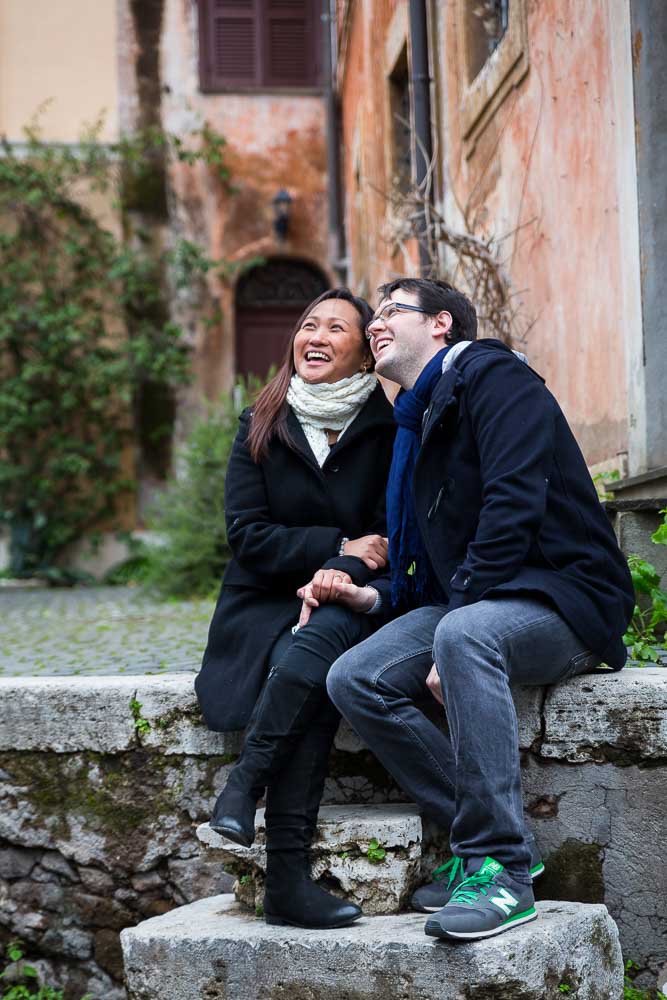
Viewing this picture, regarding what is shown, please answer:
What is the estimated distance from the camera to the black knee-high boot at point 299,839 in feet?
9.91

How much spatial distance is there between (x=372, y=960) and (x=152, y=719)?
1.15 metres

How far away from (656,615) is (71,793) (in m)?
2.00

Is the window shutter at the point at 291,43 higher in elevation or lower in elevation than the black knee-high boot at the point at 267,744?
higher

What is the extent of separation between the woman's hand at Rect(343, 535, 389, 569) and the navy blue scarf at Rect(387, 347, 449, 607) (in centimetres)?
10

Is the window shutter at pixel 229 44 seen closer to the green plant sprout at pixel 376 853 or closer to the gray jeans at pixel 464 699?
the gray jeans at pixel 464 699

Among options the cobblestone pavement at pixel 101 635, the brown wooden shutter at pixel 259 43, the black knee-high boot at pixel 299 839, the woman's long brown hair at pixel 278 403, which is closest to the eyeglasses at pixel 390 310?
the woman's long brown hair at pixel 278 403

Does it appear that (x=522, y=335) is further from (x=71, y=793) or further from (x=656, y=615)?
(x=71, y=793)

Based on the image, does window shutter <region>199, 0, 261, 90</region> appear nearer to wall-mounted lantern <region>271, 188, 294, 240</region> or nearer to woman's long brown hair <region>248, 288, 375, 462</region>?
wall-mounted lantern <region>271, 188, 294, 240</region>

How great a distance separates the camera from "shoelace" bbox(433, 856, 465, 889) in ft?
9.91

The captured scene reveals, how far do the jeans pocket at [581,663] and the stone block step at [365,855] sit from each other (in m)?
0.56

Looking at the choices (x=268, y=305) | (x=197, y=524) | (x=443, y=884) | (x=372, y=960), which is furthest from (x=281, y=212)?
(x=372, y=960)

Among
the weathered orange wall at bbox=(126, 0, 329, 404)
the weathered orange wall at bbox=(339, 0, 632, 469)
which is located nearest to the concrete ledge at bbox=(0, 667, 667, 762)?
the weathered orange wall at bbox=(339, 0, 632, 469)

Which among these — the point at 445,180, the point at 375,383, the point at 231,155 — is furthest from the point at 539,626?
the point at 231,155

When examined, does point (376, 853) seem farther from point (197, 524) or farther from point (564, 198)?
point (197, 524)
